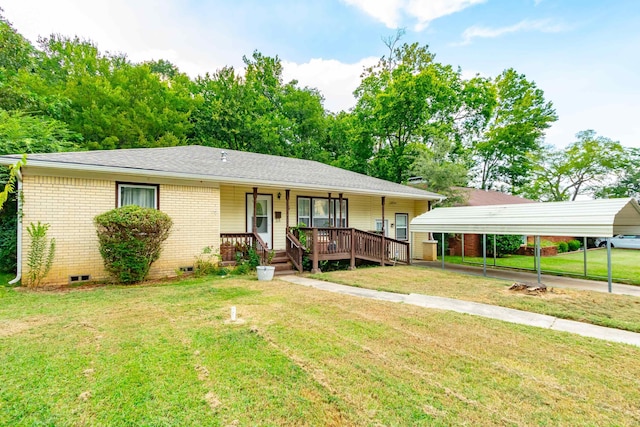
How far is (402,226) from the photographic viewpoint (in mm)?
15641

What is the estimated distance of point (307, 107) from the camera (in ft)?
87.6

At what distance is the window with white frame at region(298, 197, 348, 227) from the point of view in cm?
1265

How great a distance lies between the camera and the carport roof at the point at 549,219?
7.85 meters

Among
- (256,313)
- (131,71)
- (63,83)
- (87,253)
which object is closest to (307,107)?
(131,71)

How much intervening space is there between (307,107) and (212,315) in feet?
78.6

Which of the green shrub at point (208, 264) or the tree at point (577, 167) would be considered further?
the tree at point (577, 167)

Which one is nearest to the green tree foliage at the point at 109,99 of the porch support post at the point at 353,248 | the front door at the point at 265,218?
the front door at the point at 265,218

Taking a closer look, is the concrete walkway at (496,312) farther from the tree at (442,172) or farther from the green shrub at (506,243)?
the green shrub at (506,243)

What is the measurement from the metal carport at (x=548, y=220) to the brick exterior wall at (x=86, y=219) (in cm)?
834

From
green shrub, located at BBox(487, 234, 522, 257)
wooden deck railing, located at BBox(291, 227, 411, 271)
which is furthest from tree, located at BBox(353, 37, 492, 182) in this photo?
wooden deck railing, located at BBox(291, 227, 411, 271)

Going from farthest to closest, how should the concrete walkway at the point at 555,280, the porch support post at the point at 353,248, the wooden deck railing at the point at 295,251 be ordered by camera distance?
the porch support post at the point at 353,248, the wooden deck railing at the point at 295,251, the concrete walkway at the point at 555,280

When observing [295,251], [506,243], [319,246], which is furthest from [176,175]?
[506,243]

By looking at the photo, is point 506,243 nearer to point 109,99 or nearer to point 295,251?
point 295,251

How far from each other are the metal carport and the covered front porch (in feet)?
8.02
